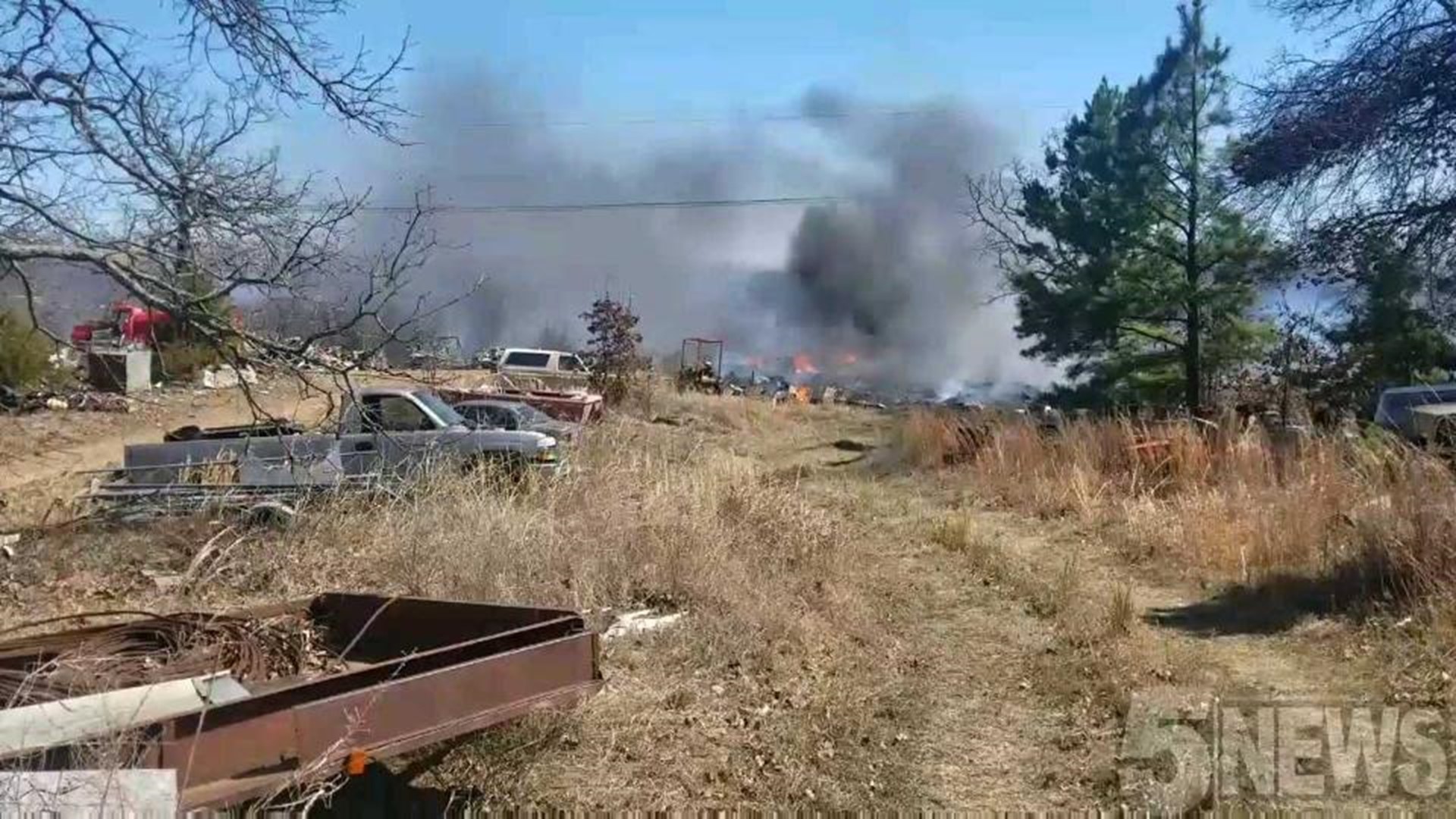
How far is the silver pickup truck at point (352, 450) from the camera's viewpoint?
10.9 m

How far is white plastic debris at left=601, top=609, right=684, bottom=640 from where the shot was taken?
7336mm

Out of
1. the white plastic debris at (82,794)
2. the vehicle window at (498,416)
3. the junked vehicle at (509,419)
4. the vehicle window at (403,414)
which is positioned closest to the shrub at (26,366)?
the junked vehicle at (509,419)

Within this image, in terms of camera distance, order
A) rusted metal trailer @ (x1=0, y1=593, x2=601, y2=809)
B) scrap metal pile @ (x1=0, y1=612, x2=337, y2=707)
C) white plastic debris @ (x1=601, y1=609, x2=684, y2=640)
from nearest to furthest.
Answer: rusted metal trailer @ (x1=0, y1=593, x2=601, y2=809) → scrap metal pile @ (x1=0, y1=612, x2=337, y2=707) → white plastic debris @ (x1=601, y1=609, x2=684, y2=640)

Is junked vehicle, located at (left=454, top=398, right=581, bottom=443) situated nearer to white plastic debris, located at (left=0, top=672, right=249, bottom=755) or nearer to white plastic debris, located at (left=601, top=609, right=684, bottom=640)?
white plastic debris, located at (left=601, top=609, right=684, bottom=640)

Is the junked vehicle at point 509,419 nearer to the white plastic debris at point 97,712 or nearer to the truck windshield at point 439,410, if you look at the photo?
the truck windshield at point 439,410

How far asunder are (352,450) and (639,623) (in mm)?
6243

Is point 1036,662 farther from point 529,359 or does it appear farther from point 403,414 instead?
point 529,359

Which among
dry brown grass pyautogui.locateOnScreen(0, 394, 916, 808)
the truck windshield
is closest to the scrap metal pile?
dry brown grass pyautogui.locateOnScreen(0, 394, 916, 808)

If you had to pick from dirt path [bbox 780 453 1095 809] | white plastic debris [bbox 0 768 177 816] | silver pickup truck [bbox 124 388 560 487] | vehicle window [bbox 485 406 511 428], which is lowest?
dirt path [bbox 780 453 1095 809]

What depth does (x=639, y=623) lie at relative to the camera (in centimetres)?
764

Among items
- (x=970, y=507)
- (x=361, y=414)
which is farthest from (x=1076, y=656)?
(x=970, y=507)

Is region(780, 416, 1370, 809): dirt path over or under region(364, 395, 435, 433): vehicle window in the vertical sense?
under

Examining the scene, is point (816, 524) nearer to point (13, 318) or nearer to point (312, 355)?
point (312, 355)

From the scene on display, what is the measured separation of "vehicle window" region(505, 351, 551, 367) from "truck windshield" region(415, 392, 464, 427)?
18.5m
